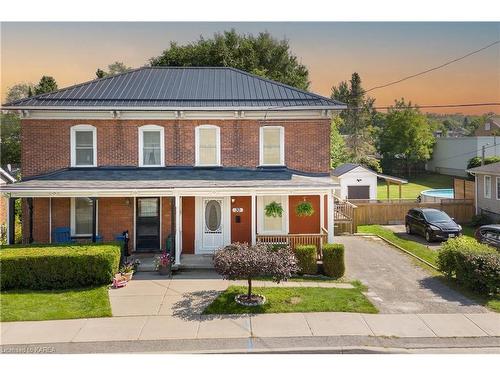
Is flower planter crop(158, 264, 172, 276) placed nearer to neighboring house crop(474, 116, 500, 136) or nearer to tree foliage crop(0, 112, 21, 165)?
tree foliage crop(0, 112, 21, 165)

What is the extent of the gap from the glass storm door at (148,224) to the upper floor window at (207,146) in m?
2.58

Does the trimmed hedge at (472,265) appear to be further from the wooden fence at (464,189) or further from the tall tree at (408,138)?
the tall tree at (408,138)

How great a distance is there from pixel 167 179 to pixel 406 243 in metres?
12.3

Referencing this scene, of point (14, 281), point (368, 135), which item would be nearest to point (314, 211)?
point (14, 281)

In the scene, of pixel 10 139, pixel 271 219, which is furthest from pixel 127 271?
pixel 10 139

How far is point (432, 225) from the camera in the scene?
20.4 m

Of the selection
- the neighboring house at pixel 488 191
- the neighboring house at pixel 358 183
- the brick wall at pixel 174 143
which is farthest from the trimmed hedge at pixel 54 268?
the neighboring house at pixel 488 191

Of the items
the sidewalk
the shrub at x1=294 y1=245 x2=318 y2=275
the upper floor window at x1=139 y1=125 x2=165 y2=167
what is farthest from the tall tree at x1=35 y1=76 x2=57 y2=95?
the shrub at x1=294 y1=245 x2=318 y2=275

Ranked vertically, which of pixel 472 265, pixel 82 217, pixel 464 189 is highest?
pixel 464 189

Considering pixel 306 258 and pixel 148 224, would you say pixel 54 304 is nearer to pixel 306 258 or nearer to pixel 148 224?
pixel 148 224

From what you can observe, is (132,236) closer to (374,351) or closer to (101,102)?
(101,102)

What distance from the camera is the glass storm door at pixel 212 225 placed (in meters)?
16.5

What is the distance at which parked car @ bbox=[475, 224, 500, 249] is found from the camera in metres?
17.1

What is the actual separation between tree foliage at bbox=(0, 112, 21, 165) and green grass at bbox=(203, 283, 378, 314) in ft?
129
